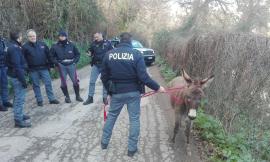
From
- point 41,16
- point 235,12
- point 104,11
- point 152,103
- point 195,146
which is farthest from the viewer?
point 104,11

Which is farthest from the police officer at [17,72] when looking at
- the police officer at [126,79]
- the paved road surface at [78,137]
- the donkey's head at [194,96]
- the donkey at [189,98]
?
the donkey's head at [194,96]

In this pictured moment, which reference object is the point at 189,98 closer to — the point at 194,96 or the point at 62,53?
the point at 194,96

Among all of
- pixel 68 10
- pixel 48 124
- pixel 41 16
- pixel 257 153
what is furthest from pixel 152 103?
pixel 68 10

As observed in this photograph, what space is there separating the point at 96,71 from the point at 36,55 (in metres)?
1.73

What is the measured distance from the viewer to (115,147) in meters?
6.79

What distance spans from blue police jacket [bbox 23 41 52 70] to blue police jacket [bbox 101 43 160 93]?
4.19 meters

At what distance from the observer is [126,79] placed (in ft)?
19.9

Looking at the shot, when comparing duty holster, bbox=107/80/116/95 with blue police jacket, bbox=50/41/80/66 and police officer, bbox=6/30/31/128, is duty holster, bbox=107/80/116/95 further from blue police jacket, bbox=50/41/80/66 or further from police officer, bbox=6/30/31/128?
blue police jacket, bbox=50/41/80/66

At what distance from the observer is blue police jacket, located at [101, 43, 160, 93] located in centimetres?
597

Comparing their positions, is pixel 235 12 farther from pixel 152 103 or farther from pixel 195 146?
pixel 195 146

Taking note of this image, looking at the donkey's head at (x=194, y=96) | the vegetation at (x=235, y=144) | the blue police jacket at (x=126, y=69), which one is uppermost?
the blue police jacket at (x=126, y=69)

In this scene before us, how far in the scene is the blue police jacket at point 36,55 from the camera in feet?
31.7

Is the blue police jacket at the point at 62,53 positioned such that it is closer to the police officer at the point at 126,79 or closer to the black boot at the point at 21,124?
the black boot at the point at 21,124

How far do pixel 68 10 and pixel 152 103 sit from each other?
474 inches
